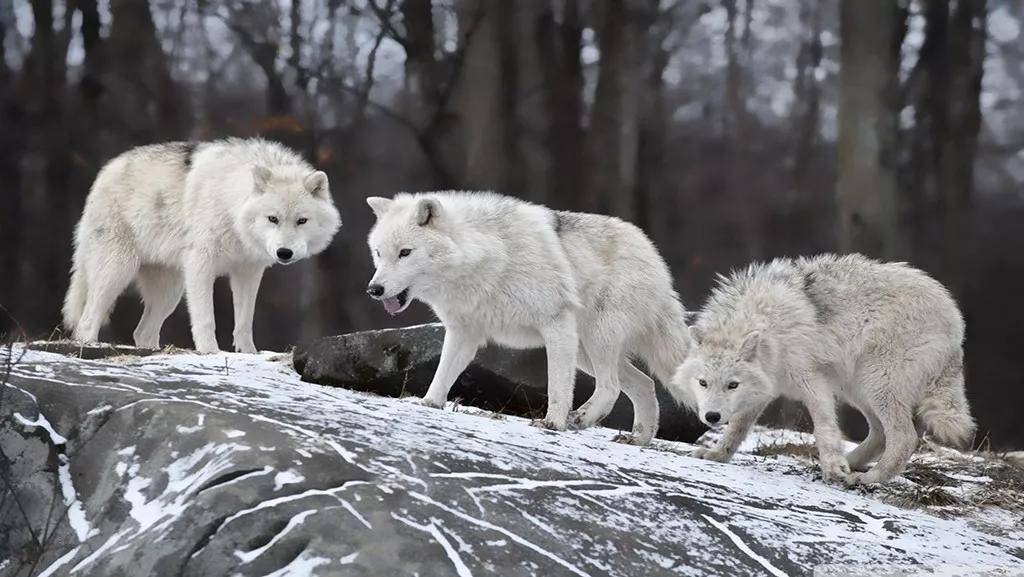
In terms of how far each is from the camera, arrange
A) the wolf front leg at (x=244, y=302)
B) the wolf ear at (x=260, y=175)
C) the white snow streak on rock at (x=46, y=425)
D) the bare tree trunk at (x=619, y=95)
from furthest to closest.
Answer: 1. the bare tree trunk at (x=619, y=95)
2. the wolf front leg at (x=244, y=302)
3. the wolf ear at (x=260, y=175)
4. the white snow streak on rock at (x=46, y=425)

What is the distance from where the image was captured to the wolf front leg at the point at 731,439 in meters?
6.55

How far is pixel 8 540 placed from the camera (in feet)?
14.0

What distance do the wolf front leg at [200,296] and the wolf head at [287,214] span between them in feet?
1.43

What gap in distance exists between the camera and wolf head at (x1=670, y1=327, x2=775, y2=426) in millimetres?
6129

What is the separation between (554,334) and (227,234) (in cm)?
322

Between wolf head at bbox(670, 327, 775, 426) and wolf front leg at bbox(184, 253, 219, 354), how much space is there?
3772mm

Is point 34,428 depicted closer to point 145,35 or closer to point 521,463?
point 521,463

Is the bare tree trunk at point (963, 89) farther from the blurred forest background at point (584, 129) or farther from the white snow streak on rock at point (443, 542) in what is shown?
the white snow streak on rock at point (443, 542)

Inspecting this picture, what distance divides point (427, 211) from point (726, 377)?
6.57 ft

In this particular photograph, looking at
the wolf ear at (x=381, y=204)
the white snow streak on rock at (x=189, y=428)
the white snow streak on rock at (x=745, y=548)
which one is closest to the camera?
the white snow streak on rock at (x=745, y=548)

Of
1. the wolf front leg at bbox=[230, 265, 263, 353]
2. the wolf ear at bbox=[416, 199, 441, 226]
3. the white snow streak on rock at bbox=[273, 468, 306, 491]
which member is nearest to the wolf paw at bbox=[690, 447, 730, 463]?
the wolf ear at bbox=[416, 199, 441, 226]

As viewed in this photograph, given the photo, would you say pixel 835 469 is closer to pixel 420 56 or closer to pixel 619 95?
pixel 619 95

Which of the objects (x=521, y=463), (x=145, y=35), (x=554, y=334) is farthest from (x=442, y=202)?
(x=145, y=35)

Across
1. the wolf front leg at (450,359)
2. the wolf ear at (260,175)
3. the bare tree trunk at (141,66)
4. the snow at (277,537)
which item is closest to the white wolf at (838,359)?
the wolf front leg at (450,359)
